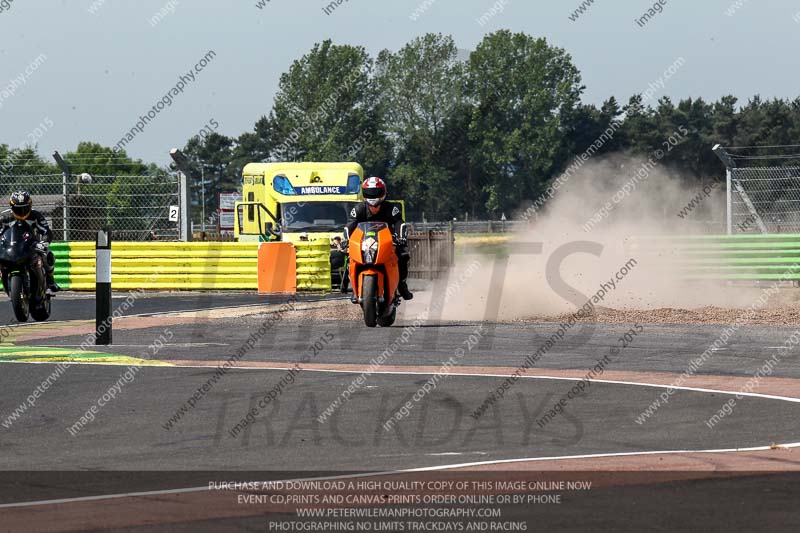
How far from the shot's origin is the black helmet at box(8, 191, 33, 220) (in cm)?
1892

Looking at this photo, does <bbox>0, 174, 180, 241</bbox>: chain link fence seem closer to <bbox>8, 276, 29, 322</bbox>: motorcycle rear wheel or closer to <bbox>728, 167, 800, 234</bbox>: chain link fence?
<bbox>8, 276, 29, 322</bbox>: motorcycle rear wheel

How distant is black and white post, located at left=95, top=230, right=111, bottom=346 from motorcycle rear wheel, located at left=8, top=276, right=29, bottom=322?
140 inches

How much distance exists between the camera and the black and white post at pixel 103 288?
15508mm

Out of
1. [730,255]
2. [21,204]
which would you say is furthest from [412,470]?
[730,255]

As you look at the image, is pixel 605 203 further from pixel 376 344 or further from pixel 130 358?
pixel 130 358

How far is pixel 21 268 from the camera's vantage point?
18.7m

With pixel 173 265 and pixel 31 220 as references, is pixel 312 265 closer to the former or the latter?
pixel 173 265

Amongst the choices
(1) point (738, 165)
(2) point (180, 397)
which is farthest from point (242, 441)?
(1) point (738, 165)

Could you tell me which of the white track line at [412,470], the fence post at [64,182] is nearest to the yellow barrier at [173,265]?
the fence post at [64,182]

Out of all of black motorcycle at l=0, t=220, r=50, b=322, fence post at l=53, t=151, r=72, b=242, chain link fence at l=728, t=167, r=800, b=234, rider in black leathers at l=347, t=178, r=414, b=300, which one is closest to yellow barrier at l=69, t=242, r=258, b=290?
fence post at l=53, t=151, r=72, b=242

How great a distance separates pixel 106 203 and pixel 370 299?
15.8 m

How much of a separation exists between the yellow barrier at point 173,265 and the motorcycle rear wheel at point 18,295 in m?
9.24

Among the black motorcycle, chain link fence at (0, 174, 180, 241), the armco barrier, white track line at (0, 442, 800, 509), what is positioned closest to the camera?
white track line at (0, 442, 800, 509)

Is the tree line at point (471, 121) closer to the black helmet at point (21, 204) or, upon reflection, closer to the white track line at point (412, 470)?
the black helmet at point (21, 204)
